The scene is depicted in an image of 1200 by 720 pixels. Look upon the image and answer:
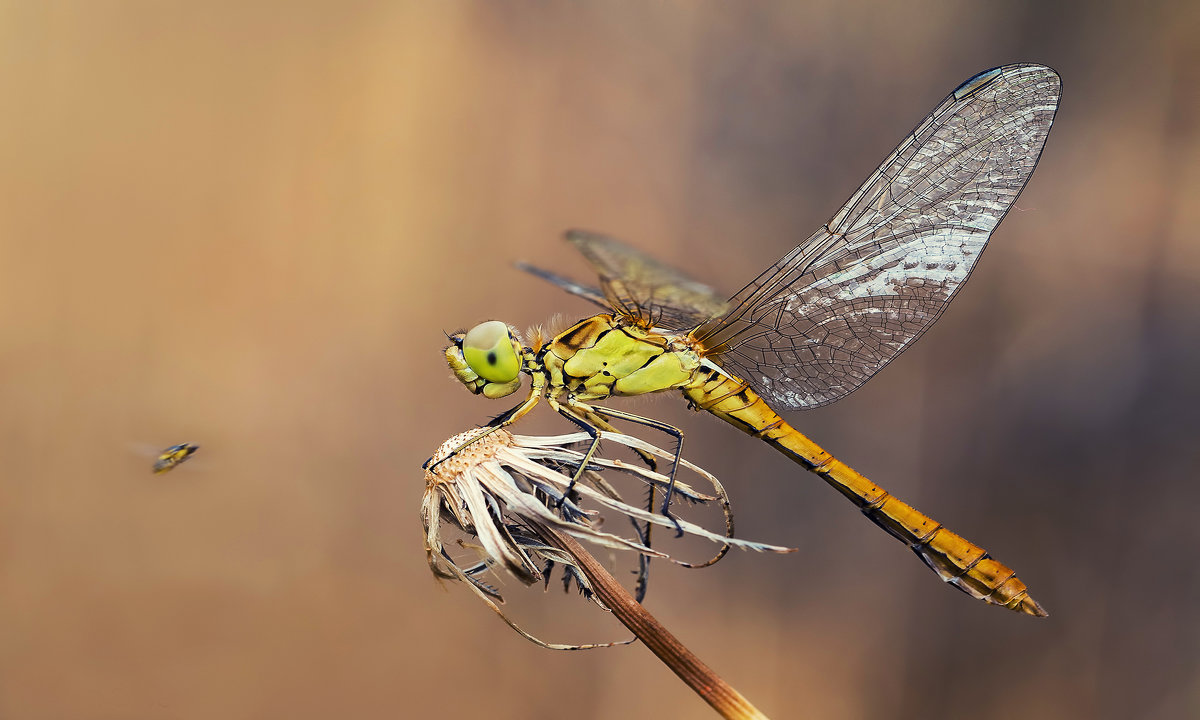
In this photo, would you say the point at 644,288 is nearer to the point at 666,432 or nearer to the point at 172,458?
the point at 666,432

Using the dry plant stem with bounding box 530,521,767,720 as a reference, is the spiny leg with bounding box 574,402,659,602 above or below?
below

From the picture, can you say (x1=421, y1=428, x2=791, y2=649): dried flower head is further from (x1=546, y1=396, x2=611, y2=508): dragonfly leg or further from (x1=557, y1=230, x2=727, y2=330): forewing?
(x1=557, y1=230, x2=727, y2=330): forewing

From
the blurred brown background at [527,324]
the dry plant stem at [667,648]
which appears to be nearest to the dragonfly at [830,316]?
the dry plant stem at [667,648]

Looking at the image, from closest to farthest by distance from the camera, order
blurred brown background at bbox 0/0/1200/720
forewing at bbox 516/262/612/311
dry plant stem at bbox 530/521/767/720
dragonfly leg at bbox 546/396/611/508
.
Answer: dry plant stem at bbox 530/521/767/720
dragonfly leg at bbox 546/396/611/508
forewing at bbox 516/262/612/311
blurred brown background at bbox 0/0/1200/720

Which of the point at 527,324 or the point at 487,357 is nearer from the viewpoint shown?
the point at 487,357

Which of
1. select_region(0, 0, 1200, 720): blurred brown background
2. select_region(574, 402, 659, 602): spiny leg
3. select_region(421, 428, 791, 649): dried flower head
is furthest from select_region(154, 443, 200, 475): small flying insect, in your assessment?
select_region(574, 402, 659, 602): spiny leg

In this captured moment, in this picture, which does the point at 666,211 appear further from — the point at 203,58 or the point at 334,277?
the point at 203,58

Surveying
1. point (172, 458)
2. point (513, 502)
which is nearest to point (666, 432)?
point (513, 502)

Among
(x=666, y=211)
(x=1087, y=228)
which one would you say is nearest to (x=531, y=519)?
(x=666, y=211)
